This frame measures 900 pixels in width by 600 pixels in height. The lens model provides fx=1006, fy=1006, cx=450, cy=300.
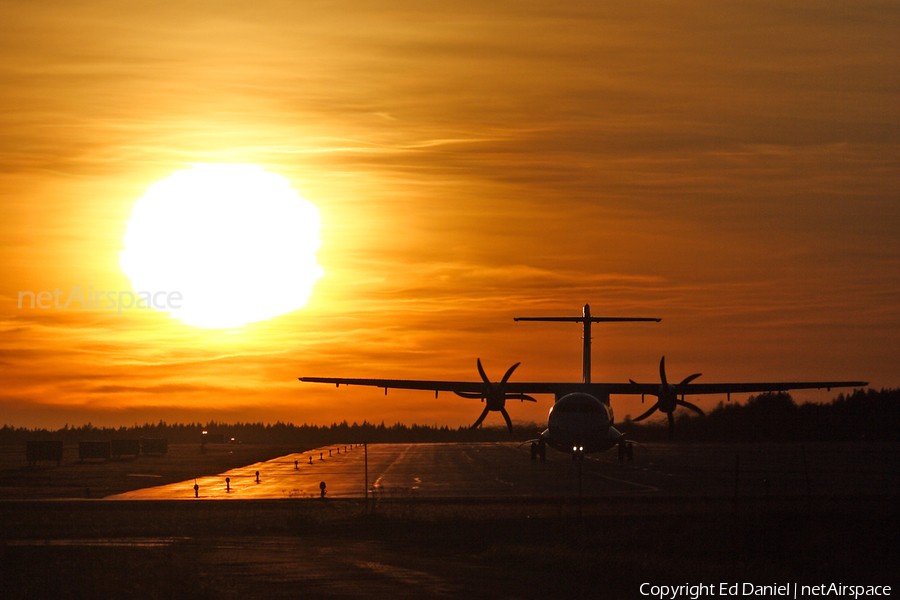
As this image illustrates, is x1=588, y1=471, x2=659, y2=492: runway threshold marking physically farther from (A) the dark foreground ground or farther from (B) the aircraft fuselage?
(A) the dark foreground ground

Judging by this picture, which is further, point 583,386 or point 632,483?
point 583,386

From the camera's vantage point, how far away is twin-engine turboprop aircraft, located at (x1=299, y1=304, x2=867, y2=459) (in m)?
53.2

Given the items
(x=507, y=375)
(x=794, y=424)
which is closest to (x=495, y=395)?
(x=507, y=375)

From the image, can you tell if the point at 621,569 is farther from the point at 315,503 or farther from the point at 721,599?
the point at 315,503

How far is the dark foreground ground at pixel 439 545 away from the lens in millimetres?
19469

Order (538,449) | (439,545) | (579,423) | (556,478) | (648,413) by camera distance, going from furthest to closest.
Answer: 1. (538,449)
2. (648,413)
3. (579,423)
4. (556,478)
5. (439,545)

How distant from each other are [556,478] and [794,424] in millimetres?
82297

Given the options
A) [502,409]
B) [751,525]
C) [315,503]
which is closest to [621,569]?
[751,525]

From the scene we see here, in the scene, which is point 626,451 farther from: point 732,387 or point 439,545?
point 439,545

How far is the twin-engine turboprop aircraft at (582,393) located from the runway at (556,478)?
1.74 m

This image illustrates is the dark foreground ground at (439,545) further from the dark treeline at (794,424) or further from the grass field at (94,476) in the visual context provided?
the dark treeline at (794,424)

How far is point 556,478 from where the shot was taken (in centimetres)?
4866

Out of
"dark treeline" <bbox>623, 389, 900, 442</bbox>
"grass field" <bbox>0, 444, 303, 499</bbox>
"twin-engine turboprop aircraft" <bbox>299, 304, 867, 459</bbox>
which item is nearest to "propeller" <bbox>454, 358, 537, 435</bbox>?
"twin-engine turboprop aircraft" <bbox>299, 304, 867, 459</bbox>

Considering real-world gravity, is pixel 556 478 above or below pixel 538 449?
below
